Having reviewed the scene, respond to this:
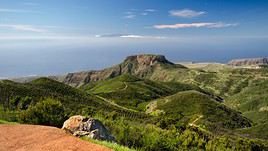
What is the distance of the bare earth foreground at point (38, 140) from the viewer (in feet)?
74.7

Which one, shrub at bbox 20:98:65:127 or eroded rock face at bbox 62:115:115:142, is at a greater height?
eroded rock face at bbox 62:115:115:142

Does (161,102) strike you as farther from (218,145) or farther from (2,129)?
(2,129)

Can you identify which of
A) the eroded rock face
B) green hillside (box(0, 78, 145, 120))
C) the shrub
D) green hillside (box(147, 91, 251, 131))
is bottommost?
green hillside (box(147, 91, 251, 131))

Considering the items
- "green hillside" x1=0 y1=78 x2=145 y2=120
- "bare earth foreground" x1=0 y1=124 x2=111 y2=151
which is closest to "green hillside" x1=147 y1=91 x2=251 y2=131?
"green hillside" x1=0 y1=78 x2=145 y2=120

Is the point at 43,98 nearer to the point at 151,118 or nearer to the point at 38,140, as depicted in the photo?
the point at 151,118

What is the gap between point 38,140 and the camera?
2538 centimetres

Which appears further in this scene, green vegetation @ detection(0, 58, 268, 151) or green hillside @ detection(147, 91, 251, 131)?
green hillside @ detection(147, 91, 251, 131)

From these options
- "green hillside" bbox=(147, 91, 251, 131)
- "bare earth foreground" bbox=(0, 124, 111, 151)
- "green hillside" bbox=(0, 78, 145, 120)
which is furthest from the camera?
Answer: "green hillside" bbox=(147, 91, 251, 131)

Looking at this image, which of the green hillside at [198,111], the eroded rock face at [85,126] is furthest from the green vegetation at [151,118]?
the eroded rock face at [85,126]

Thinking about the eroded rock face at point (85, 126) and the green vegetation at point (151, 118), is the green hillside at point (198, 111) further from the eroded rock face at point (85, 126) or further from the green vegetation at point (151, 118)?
the eroded rock face at point (85, 126)

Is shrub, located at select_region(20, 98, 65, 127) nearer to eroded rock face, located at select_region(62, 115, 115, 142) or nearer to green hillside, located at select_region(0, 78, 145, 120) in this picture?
eroded rock face, located at select_region(62, 115, 115, 142)

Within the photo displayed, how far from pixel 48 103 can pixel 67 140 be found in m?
28.3

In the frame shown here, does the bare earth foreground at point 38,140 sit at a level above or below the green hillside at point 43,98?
above

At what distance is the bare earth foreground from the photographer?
74.7ft
